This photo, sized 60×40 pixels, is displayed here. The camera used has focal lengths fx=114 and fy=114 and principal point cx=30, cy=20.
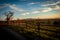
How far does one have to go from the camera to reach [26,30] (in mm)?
2158

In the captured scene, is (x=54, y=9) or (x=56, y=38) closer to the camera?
(x=56, y=38)

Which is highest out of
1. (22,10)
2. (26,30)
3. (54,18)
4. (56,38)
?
(22,10)

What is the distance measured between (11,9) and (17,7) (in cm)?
12

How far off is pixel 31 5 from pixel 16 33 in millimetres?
611

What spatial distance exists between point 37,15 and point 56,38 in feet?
1.83

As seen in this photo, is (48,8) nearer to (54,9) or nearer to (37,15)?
(54,9)

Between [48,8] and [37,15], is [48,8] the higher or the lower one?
the higher one

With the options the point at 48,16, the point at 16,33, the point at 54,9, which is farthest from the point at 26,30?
the point at 54,9

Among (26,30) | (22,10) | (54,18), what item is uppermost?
(22,10)

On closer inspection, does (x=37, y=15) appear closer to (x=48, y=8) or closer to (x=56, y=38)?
(x=48, y=8)

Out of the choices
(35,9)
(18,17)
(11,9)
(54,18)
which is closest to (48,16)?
(54,18)

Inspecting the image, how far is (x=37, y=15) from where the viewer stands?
2211 millimetres

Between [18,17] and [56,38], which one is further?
[18,17]

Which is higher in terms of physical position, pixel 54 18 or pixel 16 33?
pixel 54 18
